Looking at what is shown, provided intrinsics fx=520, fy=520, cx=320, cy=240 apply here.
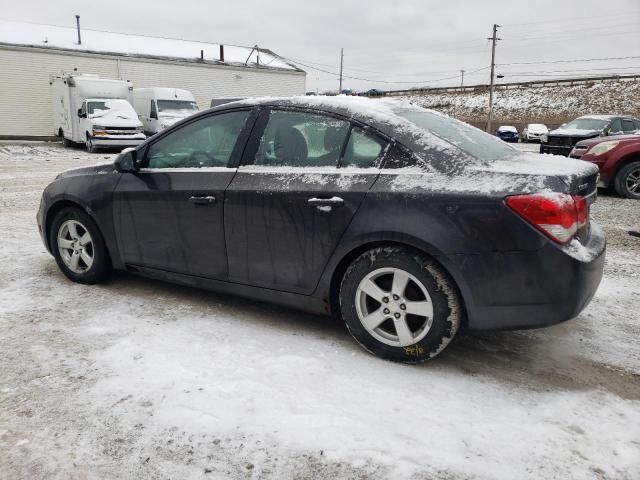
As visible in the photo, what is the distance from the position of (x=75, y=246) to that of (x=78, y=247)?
37 mm

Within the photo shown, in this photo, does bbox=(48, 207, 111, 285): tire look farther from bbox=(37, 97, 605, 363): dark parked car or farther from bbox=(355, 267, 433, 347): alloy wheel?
bbox=(355, 267, 433, 347): alloy wheel

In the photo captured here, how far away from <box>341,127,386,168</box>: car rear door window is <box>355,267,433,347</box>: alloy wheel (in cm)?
67

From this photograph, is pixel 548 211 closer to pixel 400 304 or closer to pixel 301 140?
pixel 400 304

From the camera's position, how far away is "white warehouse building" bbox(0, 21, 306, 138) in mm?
24938

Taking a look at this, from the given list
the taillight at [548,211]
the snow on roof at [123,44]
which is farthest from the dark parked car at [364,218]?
the snow on roof at [123,44]

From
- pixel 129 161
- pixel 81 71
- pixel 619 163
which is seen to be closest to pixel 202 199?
pixel 129 161

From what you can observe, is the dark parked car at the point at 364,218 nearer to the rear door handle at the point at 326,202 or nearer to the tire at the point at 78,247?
the rear door handle at the point at 326,202

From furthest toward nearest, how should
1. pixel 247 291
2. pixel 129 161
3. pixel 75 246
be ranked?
pixel 75 246 → pixel 129 161 → pixel 247 291

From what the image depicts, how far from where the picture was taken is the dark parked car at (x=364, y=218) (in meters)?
2.72

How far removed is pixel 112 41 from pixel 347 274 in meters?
32.6

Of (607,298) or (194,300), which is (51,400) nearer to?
(194,300)

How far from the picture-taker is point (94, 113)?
18797 millimetres

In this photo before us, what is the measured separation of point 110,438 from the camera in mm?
2336

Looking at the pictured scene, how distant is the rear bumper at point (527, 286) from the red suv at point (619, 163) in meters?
7.68
